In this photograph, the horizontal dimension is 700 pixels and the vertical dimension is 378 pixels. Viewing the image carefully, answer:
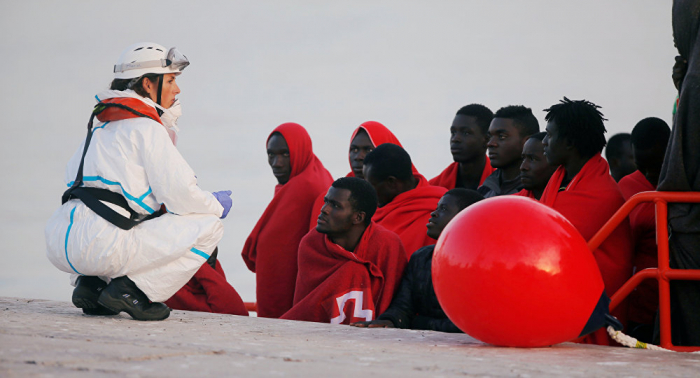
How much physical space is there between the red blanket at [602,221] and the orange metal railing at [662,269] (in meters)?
0.35

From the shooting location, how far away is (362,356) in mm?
3066

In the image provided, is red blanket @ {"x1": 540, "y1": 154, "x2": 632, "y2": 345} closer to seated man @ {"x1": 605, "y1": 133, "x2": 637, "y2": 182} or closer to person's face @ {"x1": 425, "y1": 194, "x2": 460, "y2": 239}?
person's face @ {"x1": 425, "y1": 194, "x2": 460, "y2": 239}

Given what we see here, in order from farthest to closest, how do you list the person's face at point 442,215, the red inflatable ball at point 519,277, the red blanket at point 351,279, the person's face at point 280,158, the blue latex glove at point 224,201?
the person's face at point 280,158
the person's face at point 442,215
the red blanket at point 351,279
the blue latex glove at point 224,201
the red inflatable ball at point 519,277

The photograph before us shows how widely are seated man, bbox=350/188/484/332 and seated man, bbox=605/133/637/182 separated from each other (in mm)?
2674

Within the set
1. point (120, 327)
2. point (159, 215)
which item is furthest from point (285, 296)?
point (120, 327)

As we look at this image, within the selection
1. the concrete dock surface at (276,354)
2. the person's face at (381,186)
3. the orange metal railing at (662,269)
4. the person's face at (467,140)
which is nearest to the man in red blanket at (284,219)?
the person's face at (381,186)

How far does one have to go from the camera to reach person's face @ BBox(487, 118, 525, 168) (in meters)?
6.22

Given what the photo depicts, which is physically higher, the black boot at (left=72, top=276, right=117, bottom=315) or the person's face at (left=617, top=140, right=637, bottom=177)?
the person's face at (left=617, top=140, right=637, bottom=177)

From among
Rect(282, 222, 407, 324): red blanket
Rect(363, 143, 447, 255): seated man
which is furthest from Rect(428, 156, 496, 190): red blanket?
Rect(282, 222, 407, 324): red blanket

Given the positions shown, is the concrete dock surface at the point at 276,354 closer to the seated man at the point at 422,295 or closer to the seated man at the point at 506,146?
the seated man at the point at 422,295

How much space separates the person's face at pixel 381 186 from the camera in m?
6.69

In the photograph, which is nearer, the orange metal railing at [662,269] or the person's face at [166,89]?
the orange metal railing at [662,269]

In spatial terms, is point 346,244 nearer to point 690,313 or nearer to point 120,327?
point 120,327

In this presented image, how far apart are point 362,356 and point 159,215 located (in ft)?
7.48
